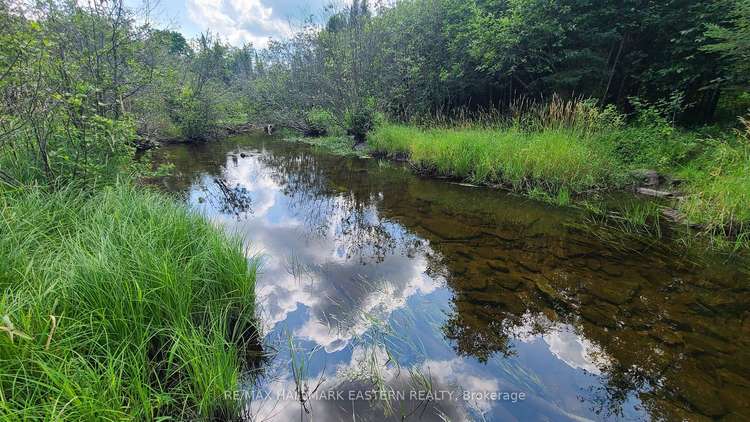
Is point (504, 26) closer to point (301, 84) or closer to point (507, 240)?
point (507, 240)

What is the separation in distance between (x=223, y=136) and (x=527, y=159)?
56.9ft

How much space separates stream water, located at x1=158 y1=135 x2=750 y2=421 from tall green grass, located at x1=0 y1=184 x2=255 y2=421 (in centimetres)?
34

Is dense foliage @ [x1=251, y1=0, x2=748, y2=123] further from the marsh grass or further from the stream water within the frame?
the stream water

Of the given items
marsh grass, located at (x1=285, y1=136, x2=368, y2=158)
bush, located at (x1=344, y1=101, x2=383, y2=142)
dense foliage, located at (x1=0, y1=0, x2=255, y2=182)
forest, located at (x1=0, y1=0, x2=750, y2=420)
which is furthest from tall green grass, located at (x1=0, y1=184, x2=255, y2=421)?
bush, located at (x1=344, y1=101, x2=383, y2=142)

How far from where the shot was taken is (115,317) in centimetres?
165

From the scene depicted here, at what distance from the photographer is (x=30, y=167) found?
10.5ft

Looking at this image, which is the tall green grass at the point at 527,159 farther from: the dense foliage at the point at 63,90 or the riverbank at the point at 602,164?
the dense foliage at the point at 63,90

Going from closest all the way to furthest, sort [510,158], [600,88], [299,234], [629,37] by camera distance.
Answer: [299,234] < [510,158] < [629,37] < [600,88]

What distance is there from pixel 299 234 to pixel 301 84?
1501 cm

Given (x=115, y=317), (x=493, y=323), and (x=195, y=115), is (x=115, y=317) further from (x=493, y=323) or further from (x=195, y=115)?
(x=195, y=115)

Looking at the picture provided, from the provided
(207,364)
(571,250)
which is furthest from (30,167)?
(571,250)

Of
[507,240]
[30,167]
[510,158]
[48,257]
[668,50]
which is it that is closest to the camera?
[48,257]

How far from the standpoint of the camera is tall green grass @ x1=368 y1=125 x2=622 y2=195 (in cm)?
580

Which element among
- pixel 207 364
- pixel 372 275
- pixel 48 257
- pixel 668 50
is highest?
pixel 668 50
